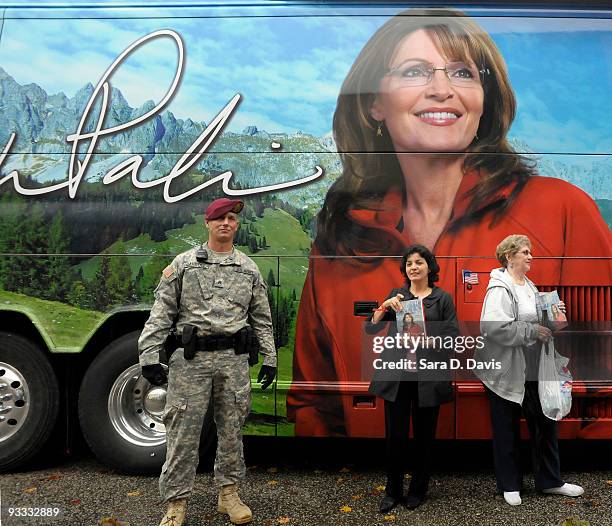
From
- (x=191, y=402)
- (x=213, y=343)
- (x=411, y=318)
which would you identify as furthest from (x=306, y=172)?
(x=191, y=402)

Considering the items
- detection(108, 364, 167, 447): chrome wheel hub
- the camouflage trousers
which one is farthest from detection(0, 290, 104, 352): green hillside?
the camouflage trousers

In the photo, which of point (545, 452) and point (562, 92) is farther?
point (562, 92)

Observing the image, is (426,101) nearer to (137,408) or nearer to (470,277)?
(470,277)

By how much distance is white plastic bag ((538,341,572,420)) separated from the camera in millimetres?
4148

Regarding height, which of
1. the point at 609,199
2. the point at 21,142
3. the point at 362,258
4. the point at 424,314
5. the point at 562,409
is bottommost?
the point at 562,409

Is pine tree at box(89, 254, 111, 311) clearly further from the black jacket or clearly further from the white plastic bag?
the white plastic bag

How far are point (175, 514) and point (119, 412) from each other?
1.33 meters

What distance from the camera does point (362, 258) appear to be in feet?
14.9

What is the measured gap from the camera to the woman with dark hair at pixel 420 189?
14.8 ft

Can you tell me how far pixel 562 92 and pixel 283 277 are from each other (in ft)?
8.62

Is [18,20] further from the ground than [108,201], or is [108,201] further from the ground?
[18,20]

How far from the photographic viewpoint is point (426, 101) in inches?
178

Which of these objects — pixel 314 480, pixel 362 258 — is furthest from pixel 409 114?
pixel 314 480

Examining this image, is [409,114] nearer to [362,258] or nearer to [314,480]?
[362,258]
